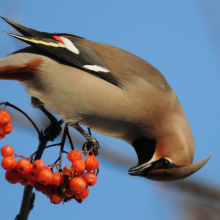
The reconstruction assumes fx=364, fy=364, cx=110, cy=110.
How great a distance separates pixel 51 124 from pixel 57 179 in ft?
Result: 2.24

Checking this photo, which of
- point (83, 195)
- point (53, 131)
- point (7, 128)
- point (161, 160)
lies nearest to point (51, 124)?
point (53, 131)

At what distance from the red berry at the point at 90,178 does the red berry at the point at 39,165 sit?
278 millimetres

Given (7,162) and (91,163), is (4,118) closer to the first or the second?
(7,162)

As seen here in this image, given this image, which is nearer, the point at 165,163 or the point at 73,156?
the point at 73,156

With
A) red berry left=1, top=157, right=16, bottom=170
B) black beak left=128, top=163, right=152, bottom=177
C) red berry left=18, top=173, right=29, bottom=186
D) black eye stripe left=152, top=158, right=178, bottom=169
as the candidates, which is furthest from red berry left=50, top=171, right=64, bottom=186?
black eye stripe left=152, top=158, right=178, bottom=169

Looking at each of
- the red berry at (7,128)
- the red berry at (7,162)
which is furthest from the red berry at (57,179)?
the red berry at (7,128)

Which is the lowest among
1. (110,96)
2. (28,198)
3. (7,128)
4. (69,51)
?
(28,198)

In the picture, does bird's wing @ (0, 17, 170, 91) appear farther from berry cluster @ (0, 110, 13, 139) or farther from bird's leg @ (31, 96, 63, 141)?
berry cluster @ (0, 110, 13, 139)

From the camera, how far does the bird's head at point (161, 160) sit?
9.32 feet

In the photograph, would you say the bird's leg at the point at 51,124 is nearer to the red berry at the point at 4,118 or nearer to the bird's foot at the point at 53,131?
the bird's foot at the point at 53,131

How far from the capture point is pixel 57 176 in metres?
2.30

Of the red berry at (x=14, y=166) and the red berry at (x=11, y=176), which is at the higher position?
the red berry at (x=14, y=166)

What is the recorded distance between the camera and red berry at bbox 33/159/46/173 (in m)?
2.27

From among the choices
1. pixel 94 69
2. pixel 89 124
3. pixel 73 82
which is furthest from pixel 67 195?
pixel 94 69
